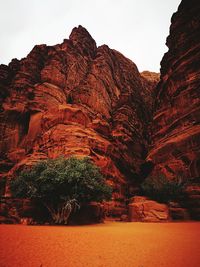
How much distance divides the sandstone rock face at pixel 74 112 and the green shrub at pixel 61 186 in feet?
20.4

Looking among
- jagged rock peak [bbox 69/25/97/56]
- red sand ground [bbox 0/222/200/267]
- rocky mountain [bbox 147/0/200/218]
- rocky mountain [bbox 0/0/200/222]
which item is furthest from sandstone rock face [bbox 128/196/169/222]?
jagged rock peak [bbox 69/25/97/56]

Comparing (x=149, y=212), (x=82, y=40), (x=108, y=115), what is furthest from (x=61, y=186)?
(x=82, y=40)

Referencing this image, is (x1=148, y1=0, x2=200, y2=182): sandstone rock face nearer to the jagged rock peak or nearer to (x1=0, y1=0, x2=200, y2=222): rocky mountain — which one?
(x1=0, y1=0, x2=200, y2=222): rocky mountain

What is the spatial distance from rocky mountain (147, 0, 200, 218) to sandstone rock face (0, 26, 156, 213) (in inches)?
227

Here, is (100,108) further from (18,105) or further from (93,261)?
(93,261)

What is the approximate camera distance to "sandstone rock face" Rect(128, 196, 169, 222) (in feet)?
51.3

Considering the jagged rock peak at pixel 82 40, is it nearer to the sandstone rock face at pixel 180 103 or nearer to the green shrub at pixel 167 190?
the sandstone rock face at pixel 180 103

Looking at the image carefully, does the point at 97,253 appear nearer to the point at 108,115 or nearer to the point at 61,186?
the point at 61,186

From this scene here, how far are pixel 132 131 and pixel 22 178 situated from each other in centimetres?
2233

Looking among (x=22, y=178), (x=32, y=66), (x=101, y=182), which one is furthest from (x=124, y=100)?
(x=22, y=178)

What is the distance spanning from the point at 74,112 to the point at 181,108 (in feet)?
51.8

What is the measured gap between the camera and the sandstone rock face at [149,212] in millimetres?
15625

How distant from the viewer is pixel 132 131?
3259cm

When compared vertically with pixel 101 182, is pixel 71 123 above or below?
above
